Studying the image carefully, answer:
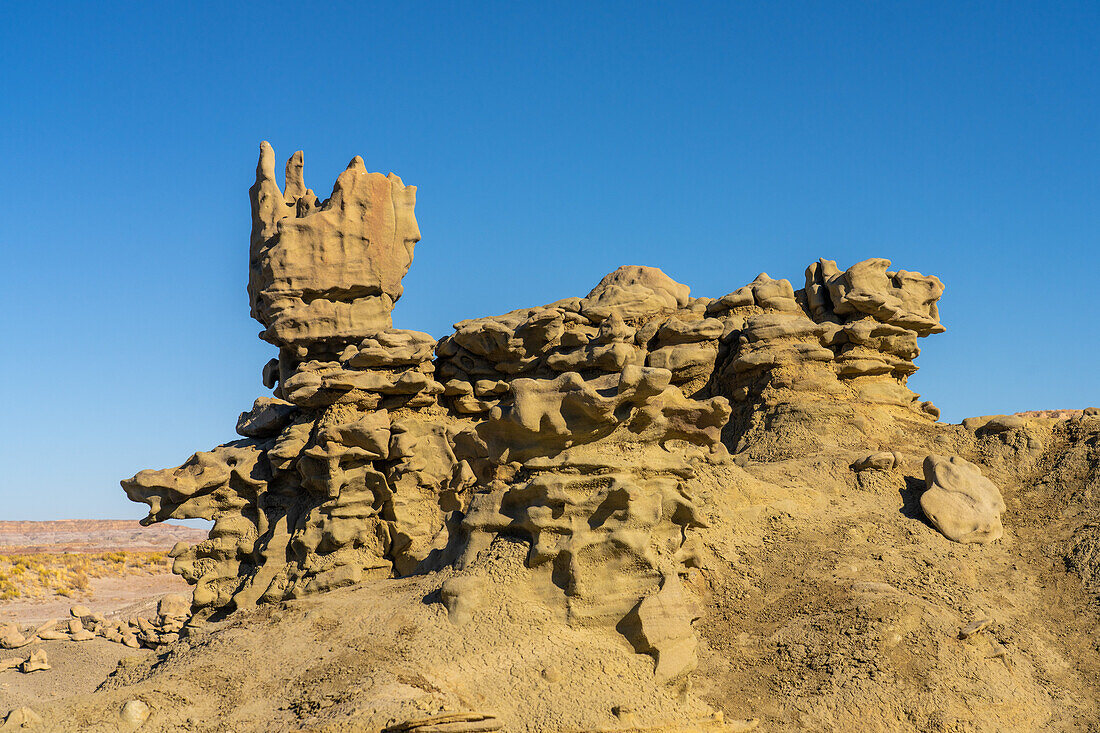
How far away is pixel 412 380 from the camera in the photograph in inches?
523

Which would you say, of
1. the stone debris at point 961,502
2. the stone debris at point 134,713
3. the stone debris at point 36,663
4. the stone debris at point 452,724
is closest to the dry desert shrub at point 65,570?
the stone debris at point 36,663

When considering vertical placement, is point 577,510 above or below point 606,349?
below

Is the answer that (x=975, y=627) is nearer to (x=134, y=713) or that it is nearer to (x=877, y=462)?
(x=877, y=462)

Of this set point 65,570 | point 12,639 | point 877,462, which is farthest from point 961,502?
point 65,570

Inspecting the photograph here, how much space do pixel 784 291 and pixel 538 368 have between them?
426 centimetres

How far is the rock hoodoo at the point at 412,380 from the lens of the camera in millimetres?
12508

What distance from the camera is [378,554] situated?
12.6 meters

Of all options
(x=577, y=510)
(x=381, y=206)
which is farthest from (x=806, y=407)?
(x=381, y=206)

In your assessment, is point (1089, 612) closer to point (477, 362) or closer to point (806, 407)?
point (806, 407)

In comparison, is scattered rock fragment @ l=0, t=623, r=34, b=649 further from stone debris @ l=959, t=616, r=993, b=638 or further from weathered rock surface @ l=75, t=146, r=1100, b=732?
stone debris @ l=959, t=616, r=993, b=638

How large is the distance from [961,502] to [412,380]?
283 inches

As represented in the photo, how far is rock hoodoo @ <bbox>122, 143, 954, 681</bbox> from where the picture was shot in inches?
492

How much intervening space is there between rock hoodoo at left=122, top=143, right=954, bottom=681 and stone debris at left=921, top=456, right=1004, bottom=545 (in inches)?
1.5

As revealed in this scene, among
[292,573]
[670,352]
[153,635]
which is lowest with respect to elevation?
[153,635]
